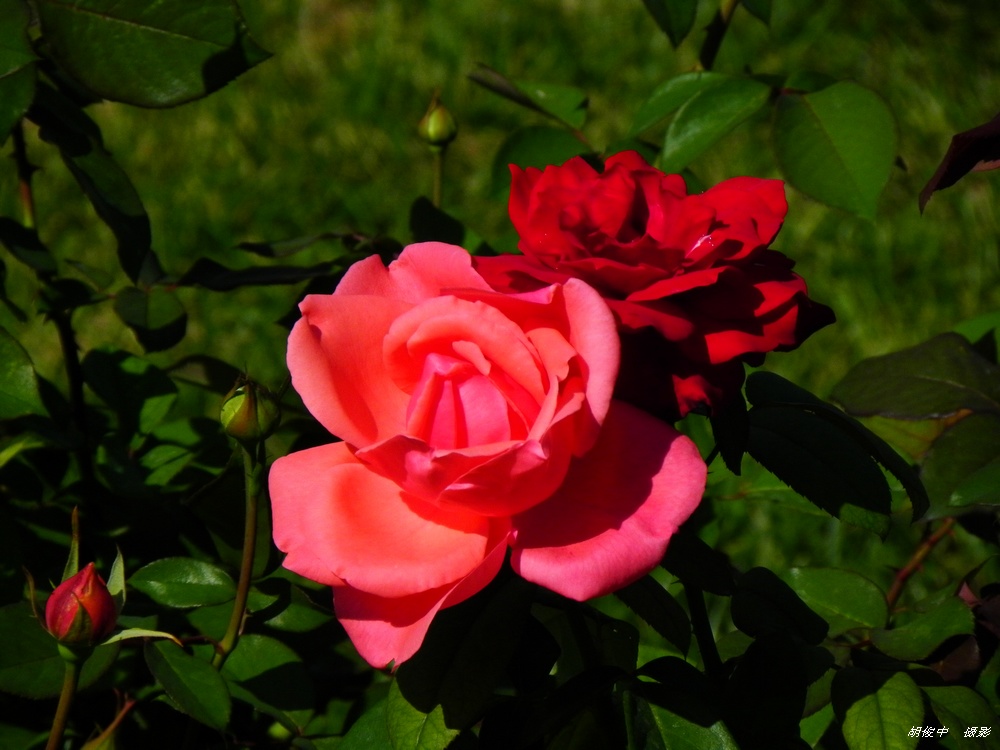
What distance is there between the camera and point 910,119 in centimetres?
267

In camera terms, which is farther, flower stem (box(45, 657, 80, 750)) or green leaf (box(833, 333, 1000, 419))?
green leaf (box(833, 333, 1000, 419))

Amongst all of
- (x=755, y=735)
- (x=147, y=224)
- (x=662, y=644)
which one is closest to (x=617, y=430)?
(x=755, y=735)

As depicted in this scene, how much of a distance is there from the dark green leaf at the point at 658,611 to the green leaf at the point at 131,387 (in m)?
0.52

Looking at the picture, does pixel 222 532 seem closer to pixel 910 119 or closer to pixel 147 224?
pixel 147 224

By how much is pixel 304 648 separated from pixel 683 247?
0.57 metres

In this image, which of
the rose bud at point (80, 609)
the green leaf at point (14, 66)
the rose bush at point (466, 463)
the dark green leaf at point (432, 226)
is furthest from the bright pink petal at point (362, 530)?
the dark green leaf at point (432, 226)

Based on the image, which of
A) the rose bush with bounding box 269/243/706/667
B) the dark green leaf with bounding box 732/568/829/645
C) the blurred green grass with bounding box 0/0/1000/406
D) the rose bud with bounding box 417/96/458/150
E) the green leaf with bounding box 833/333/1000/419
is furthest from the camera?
the blurred green grass with bounding box 0/0/1000/406

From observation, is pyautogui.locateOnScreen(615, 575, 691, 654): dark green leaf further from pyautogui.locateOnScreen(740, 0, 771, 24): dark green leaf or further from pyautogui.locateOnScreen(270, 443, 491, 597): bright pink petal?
pyautogui.locateOnScreen(740, 0, 771, 24): dark green leaf

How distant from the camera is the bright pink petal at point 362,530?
0.57 metres

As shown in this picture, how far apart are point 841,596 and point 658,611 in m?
0.31

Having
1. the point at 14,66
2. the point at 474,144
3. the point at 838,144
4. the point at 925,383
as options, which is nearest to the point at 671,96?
the point at 838,144

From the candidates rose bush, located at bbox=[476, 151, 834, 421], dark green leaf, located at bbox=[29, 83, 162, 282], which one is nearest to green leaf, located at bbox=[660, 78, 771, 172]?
rose bush, located at bbox=[476, 151, 834, 421]

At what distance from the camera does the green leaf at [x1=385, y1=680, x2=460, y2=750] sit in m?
0.65

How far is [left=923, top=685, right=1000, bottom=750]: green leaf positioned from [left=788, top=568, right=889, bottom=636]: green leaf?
137 millimetres
